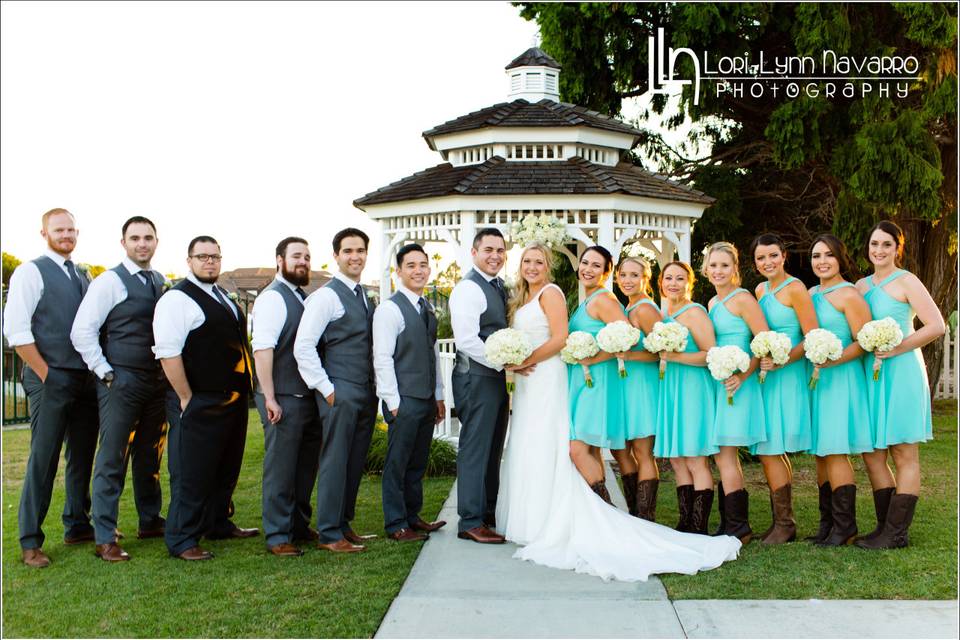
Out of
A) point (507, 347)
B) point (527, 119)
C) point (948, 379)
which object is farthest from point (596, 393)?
point (948, 379)

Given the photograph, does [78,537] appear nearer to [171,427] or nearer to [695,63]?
[171,427]

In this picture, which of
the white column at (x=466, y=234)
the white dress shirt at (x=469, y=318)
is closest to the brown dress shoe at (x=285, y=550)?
the white dress shirt at (x=469, y=318)

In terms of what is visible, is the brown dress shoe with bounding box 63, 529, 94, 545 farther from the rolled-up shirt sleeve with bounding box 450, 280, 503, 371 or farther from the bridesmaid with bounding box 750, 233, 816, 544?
the bridesmaid with bounding box 750, 233, 816, 544

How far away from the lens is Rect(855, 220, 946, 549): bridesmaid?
611cm

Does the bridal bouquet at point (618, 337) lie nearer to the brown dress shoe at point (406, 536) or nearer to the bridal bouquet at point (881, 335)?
the bridal bouquet at point (881, 335)

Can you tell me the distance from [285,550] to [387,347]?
1.60 m

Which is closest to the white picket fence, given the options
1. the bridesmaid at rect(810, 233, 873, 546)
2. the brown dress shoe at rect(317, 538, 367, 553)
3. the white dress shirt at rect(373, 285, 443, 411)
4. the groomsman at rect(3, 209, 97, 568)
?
the bridesmaid at rect(810, 233, 873, 546)

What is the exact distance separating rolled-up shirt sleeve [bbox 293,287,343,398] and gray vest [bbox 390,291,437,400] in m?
0.55

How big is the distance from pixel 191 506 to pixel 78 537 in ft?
4.24

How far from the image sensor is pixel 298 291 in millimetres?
6406

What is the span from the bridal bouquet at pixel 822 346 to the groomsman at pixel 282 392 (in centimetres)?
350

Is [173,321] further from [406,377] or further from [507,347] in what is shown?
[507,347]

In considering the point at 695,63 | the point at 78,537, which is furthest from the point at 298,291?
the point at 695,63

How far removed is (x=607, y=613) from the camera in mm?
4863
